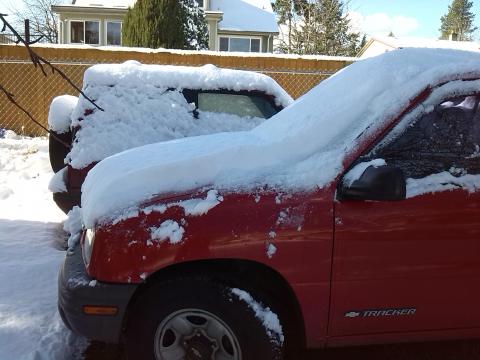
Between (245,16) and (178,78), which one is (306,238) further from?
(245,16)

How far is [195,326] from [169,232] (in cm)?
52

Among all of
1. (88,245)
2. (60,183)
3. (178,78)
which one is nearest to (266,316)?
(88,245)

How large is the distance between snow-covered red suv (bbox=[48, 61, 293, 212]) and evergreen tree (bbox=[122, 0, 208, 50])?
934 cm

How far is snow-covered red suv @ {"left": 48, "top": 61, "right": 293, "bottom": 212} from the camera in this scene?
5109 millimetres

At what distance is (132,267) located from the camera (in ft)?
9.29

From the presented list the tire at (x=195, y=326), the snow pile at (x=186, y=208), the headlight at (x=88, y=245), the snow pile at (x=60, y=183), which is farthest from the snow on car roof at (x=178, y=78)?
the tire at (x=195, y=326)

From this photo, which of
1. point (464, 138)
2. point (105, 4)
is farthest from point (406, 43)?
point (464, 138)

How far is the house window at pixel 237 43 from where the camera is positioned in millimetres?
29406

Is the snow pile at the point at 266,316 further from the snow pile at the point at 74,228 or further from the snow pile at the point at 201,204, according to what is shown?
the snow pile at the point at 74,228

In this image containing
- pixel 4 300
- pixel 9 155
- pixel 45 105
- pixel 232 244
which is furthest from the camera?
pixel 45 105

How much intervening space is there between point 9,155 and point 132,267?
8.03 m

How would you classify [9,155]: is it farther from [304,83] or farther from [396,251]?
[396,251]

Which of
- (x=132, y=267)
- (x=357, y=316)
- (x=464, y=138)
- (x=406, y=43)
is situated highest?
(x=406, y=43)

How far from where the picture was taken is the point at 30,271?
4.67 metres
